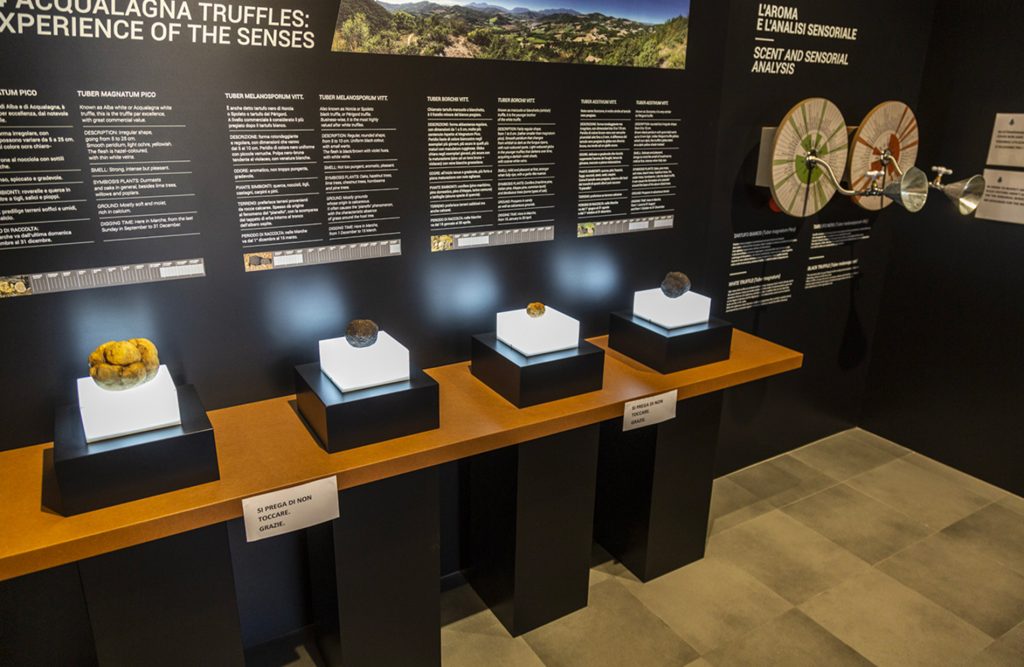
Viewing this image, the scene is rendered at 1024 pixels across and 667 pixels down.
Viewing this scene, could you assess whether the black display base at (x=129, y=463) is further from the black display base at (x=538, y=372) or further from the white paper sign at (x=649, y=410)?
the white paper sign at (x=649, y=410)

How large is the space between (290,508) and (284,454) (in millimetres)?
163

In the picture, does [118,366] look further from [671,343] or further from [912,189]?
[912,189]

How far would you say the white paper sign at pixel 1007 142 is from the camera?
2.89 meters

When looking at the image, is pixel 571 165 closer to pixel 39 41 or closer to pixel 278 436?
pixel 278 436

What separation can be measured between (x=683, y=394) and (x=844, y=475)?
173 centimetres

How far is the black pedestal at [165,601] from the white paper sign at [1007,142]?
10.8 ft

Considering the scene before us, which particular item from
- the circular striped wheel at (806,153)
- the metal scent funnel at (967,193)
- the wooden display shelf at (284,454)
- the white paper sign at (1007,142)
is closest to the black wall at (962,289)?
the white paper sign at (1007,142)

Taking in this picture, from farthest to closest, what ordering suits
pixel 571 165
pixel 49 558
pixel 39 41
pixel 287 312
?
pixel 571 165
pixel 287 312
pixel 39 41
pixel 49 558

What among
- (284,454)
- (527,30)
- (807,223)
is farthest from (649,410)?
(807,223)

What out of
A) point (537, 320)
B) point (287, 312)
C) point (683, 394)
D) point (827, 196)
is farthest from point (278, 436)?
point (827, 196)

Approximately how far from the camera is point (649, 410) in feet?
6.65

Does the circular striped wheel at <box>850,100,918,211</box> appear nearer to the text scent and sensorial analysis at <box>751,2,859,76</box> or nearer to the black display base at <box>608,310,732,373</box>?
the text scent and sensorial analysis at <box>751,2,859,76</box>

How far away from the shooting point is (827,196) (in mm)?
2820

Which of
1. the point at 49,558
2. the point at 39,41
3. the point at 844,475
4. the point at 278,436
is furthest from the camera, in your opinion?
the point at 844,475
